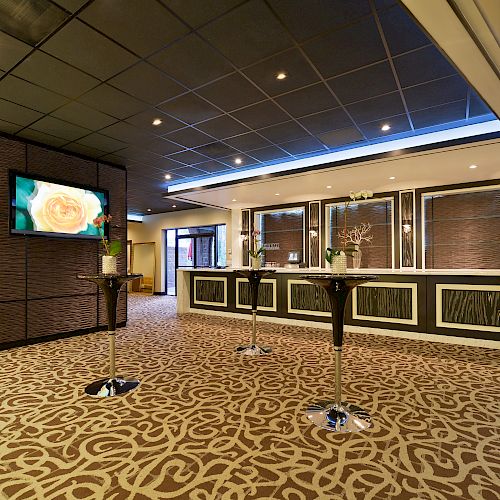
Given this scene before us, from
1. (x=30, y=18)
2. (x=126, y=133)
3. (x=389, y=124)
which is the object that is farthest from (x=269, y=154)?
(x=30, y=18)

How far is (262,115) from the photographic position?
4.53 meters

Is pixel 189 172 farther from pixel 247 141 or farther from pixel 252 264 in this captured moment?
pixel 252 264

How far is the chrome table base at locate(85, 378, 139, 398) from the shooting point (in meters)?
2.92

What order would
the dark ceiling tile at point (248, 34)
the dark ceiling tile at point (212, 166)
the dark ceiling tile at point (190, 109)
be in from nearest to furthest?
the dark ceiling tile at point (248, 34) → the dark ceiling tile at point (190, 109) → the dark ceiling tile at point (212, 166)

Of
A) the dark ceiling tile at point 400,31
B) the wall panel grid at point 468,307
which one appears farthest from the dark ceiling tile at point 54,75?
the wall panel grid at point 468,307

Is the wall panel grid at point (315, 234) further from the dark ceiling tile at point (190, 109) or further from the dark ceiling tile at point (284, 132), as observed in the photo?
the dark ceiling tile at point (190, 109)

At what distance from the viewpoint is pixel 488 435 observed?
2225 millimetres

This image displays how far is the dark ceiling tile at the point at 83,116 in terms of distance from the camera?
4211 mm

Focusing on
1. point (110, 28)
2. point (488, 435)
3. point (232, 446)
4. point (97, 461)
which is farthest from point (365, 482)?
point (110, 28)

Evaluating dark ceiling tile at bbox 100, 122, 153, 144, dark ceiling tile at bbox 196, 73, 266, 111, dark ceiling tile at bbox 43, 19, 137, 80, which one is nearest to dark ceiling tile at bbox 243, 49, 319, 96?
dark ceiling tile at bbox 196, 73, 266, 111

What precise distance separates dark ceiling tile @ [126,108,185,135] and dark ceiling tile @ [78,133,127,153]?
744 millimetres

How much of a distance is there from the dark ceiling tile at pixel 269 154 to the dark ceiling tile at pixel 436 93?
2.37m

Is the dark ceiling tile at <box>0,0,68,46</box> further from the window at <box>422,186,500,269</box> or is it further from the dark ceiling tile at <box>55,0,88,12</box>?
the window at <box>422,186,500,269</box>

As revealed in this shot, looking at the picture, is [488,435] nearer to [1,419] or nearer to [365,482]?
[365,482]
